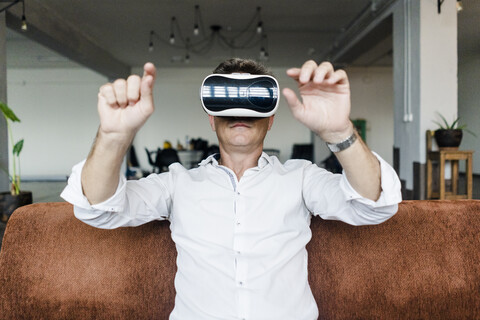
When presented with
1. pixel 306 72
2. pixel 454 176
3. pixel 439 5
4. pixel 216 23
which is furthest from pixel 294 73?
pixel 216 23

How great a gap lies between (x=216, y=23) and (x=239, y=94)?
5607 mm

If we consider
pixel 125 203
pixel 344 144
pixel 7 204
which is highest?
pixel 344 144

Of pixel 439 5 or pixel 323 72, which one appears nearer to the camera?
pixel 323 72

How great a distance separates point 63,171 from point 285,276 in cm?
1022

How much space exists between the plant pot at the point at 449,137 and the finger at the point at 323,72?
3.40 meters

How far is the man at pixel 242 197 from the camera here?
81 cm

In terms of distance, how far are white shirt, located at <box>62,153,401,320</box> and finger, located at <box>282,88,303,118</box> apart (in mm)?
221

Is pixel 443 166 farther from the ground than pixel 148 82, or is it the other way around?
pixel 148 82

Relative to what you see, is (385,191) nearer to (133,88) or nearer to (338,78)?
(338,78)

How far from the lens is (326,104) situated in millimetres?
825

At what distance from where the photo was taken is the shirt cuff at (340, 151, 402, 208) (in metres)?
0.86

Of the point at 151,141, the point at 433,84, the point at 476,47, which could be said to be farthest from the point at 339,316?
the point at 151,141

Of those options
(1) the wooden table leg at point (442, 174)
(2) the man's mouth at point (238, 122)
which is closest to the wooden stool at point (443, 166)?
(1) the wooden table leg at point (442, 174)

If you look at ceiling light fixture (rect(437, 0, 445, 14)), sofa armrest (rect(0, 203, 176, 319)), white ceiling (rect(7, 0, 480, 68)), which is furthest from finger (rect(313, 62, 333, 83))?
white ceiling (rect(7, 0, 480, 68))
